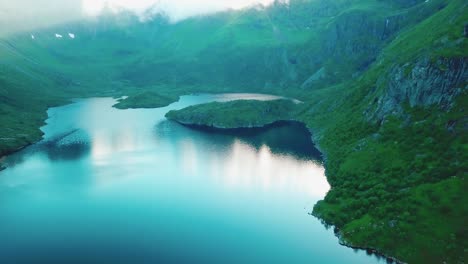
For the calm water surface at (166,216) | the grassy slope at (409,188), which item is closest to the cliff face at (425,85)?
the grassy slope at (409,188)

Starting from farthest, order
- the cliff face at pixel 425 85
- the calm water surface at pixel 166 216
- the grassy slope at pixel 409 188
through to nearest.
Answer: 1. the cliff face at pixel 425 85
2. the calm water surface at pixel 166 216
3. the grassy slope at pixel 409 188

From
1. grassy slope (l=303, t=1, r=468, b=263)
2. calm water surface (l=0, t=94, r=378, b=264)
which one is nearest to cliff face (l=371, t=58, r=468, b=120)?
grassy slope (l=303, t=1, r=468, b=263)

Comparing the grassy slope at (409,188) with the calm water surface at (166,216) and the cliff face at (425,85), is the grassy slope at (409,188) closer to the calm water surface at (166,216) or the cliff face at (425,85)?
the cliff face at (425,85)

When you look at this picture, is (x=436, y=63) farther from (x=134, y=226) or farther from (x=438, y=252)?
(x=134, y=226)

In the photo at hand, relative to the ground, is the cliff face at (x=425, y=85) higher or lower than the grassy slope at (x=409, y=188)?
higher

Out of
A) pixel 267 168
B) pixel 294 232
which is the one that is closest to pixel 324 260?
pixel 294 232

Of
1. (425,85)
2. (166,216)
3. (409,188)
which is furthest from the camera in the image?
(425,85)

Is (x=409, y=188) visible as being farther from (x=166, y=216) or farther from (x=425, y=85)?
(x=166, y=216)

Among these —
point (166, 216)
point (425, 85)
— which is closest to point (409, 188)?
point (425, 85)
